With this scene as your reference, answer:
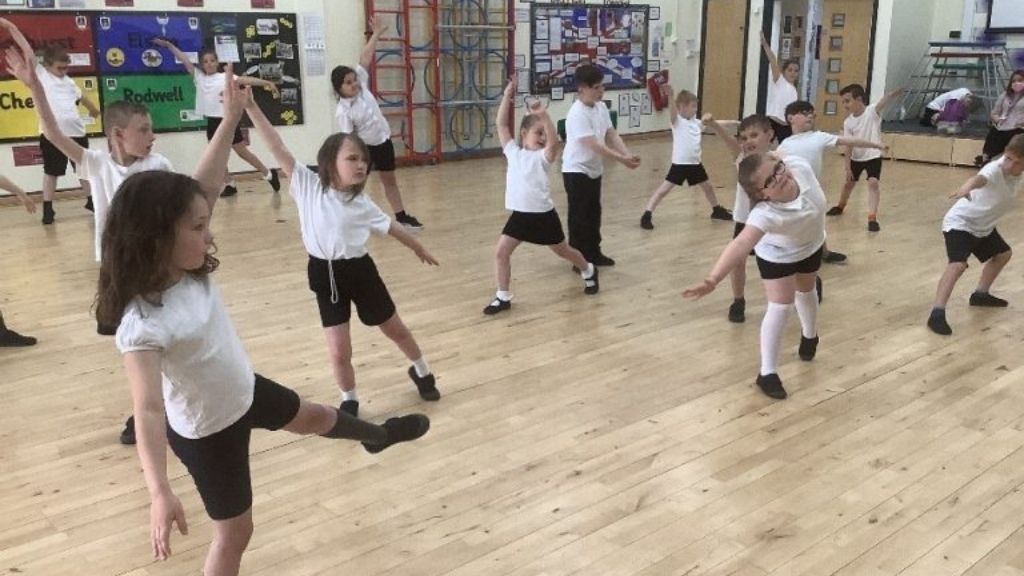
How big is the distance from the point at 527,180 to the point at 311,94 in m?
5.85

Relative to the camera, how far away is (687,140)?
7.09m

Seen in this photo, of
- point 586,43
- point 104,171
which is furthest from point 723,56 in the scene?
point 104,171

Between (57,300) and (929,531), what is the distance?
185 inches

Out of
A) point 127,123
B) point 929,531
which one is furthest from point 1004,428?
point 127,123

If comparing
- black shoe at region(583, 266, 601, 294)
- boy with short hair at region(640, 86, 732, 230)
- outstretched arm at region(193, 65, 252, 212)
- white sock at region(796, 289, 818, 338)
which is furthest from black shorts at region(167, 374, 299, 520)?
boy with short hair at region(640, 86, 732, 230)

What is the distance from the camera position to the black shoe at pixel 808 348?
4180 mm

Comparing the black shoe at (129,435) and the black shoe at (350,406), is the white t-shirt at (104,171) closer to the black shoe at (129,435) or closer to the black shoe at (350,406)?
the black shoe at (129,435)

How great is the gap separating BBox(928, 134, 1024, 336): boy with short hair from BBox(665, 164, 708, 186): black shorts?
262 centimetres

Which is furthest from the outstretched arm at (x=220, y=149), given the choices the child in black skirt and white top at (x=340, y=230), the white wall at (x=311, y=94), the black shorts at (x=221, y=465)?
the white wall at (x=311, y=94)

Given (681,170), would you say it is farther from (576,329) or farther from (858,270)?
(576,329)

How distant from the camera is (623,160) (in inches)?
207

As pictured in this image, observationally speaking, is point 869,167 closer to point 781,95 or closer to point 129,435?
point 781,95

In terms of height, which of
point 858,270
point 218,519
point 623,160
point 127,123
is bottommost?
point 858,270

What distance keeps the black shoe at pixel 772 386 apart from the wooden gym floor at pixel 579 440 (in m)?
0.05
